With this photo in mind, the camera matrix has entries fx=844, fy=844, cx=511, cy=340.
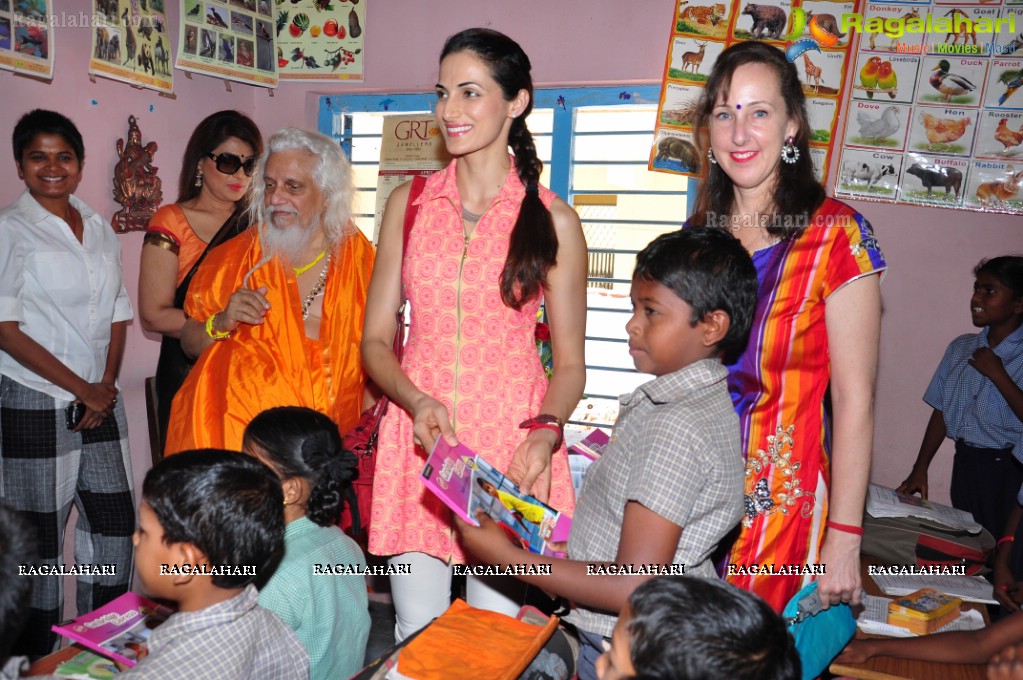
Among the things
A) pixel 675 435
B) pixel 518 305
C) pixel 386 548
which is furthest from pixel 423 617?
pixel 675 435

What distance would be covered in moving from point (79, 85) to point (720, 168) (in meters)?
2.85

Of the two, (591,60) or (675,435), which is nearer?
(675,435)

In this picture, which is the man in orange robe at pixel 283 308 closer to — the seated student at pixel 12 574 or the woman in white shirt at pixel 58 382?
the woman in white shirt at pixel 58 382

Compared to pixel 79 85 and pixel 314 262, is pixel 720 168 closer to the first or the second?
pixel 314 262

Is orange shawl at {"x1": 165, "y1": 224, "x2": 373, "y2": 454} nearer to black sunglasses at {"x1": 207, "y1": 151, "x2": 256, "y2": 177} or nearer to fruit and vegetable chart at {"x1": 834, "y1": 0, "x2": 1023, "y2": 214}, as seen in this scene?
black sunglasses at {"x1": 207, "y1": 151, "x2": 256, "y2": 177}

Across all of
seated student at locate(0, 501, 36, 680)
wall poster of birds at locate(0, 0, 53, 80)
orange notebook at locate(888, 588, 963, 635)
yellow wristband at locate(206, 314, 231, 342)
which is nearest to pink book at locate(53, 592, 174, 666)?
seated student at locate(0, 501, 36, 680)

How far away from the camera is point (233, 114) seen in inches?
145

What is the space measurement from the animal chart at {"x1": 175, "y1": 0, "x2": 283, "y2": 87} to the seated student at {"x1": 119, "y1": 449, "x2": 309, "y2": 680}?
296 centimetres

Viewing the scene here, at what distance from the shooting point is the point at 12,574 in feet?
4.14

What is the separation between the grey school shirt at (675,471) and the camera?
147 cm

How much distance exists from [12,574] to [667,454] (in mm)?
1049

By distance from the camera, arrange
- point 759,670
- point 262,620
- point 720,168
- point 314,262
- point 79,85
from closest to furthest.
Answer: point 759,670, point 262,620, point 720,168, point 314,262, point 79,85

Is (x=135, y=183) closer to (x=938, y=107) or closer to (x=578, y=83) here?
(x=578, y=83)

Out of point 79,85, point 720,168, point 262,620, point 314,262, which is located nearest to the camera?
point 262,620
